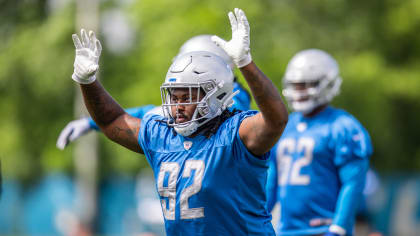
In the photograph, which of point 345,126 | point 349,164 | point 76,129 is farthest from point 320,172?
point 76,129

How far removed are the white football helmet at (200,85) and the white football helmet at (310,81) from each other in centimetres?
221

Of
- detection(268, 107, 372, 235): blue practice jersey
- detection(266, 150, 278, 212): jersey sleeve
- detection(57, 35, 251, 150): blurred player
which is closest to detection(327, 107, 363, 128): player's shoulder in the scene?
detection(268, 107, 372, 235): blue practice jersey

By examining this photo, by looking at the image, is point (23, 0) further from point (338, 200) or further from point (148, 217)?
point (148, 217)

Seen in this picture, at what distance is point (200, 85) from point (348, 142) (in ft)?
7.23

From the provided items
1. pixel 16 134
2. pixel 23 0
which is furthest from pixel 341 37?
pixel 16 134

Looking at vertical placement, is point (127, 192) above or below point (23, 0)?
below

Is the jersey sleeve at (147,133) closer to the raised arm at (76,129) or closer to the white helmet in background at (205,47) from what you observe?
the raised arm at (76,129)

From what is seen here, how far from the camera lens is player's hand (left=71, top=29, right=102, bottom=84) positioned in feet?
13.8

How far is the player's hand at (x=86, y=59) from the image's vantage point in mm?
4193

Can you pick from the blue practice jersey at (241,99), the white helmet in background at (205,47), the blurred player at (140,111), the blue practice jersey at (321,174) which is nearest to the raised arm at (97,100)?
the blurred player at (140,111)

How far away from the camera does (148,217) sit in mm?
20766

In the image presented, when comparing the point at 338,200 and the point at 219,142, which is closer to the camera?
the point at 219,142

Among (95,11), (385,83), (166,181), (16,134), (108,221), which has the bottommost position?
(108,221)

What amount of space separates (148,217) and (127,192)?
5.48 feet
